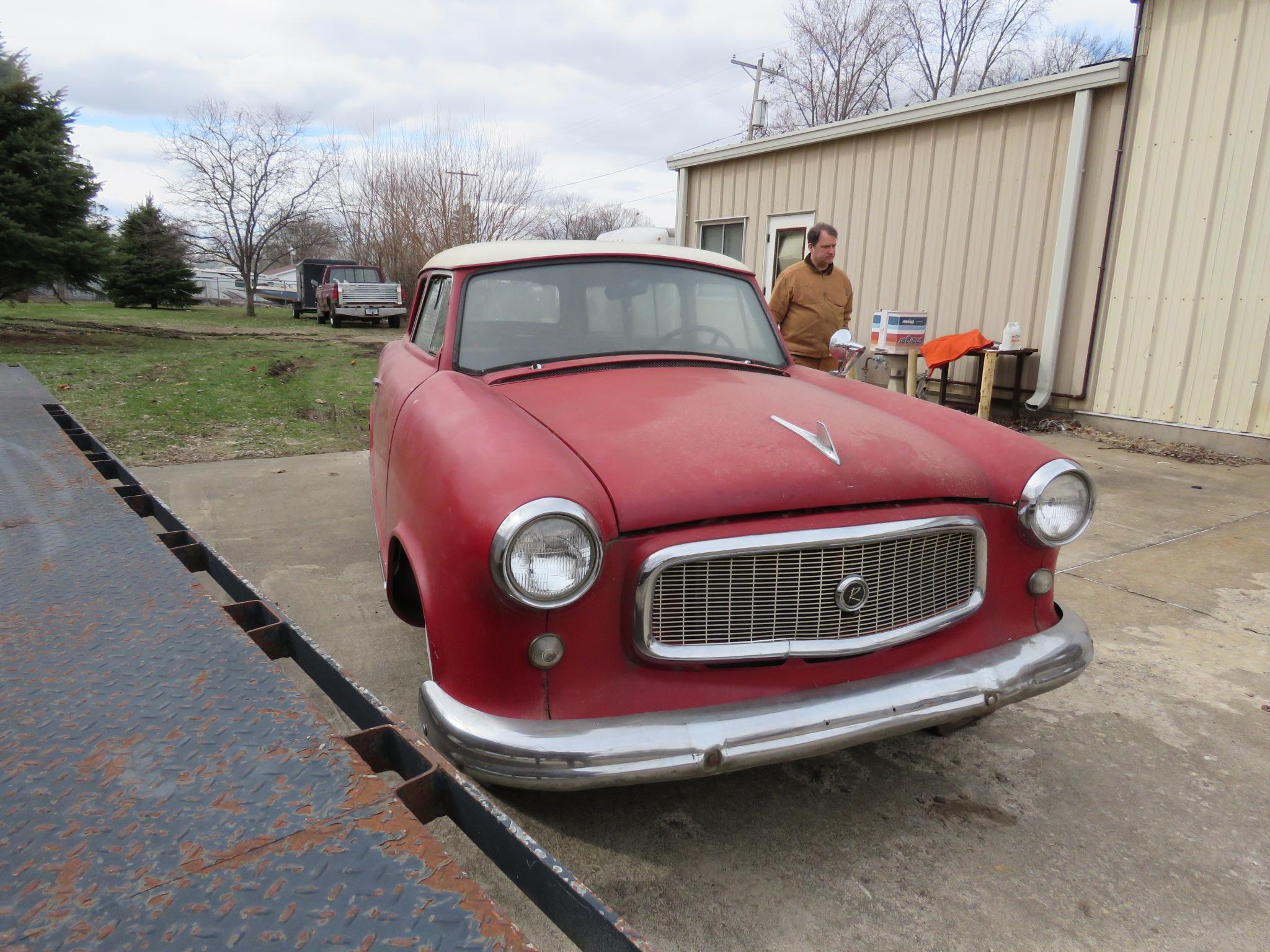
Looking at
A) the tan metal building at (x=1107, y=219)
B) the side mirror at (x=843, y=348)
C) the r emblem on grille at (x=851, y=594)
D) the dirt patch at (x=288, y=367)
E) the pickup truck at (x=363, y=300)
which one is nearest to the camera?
the r emblem on grille at (x=851, y=594)

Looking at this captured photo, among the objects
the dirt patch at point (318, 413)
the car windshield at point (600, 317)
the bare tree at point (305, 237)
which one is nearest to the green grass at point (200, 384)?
the dirt patch at point (318, 413)

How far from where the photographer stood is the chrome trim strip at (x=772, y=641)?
190cm

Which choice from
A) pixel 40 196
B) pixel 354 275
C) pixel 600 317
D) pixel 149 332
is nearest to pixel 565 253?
pixel 600 317

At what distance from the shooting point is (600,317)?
3.14m

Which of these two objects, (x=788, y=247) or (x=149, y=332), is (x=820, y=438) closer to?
(x=788, y=247)

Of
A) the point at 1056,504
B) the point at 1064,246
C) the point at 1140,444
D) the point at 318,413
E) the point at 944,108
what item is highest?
the point at 944,108

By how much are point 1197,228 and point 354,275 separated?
21688mm

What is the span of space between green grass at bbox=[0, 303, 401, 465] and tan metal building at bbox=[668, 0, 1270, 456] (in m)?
5.98

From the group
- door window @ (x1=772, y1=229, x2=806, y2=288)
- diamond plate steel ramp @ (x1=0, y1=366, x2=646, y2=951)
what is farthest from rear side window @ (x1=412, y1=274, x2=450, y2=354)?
door window @ (x1=772, y1=229, x2=806, y2=288)

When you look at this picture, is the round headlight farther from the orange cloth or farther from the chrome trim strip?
the orange cloth

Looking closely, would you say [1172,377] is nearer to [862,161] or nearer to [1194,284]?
[1194,284]

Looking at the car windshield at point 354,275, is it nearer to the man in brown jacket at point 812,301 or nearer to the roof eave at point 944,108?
the roof eave at point 944,108

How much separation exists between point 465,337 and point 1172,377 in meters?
6.49

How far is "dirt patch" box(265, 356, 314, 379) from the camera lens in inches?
443
